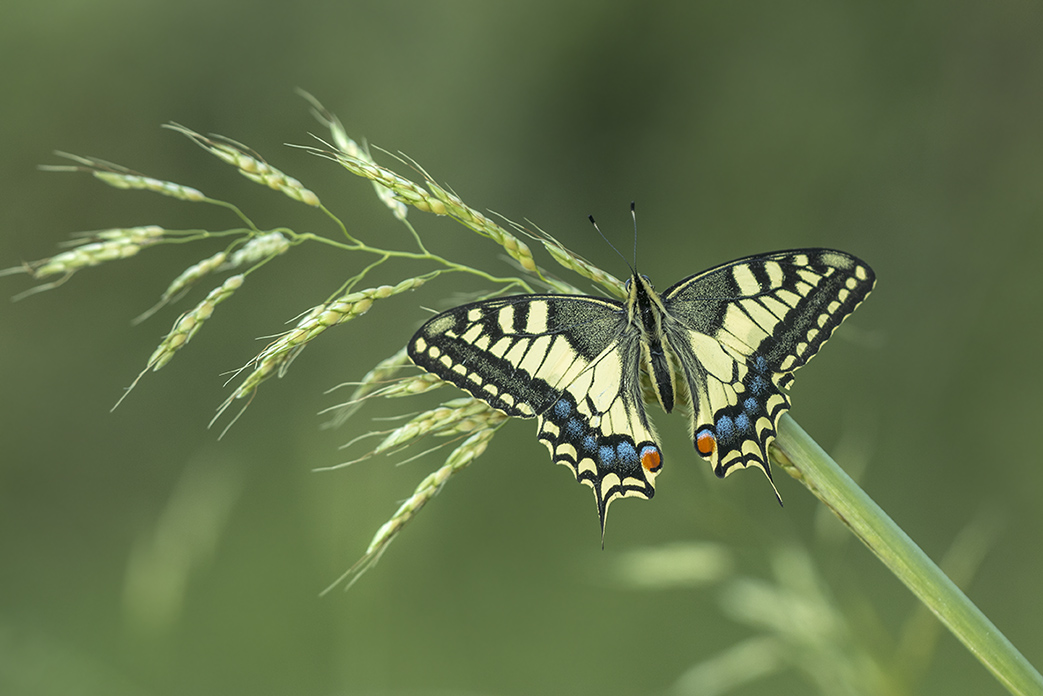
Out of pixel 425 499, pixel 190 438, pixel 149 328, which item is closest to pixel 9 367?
pixel 149 328

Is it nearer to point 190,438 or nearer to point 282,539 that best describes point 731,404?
point 282,539

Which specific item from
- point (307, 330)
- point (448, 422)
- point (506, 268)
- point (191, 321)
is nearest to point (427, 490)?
point (448, 422)

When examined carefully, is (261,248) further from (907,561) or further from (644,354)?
(907,561)

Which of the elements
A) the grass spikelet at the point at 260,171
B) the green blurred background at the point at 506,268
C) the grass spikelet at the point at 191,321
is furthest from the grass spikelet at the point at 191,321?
the green blurred background at the point at 506,268

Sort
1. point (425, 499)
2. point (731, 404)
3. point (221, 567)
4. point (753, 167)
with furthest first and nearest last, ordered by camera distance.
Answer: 1. point (753, 167)
2. point (221, 567)
3. point (731, 404)
4. point (425, 499)

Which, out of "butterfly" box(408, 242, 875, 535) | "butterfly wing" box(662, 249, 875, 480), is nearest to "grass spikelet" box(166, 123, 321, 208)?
"butterfly" box(408, 242, 875, 535)

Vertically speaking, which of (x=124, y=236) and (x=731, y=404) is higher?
(x=124, y=236)

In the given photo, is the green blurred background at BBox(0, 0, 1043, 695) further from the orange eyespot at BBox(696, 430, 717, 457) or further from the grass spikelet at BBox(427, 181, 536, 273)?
the grass spikelet at BBox(427, 181, 536, 273)
